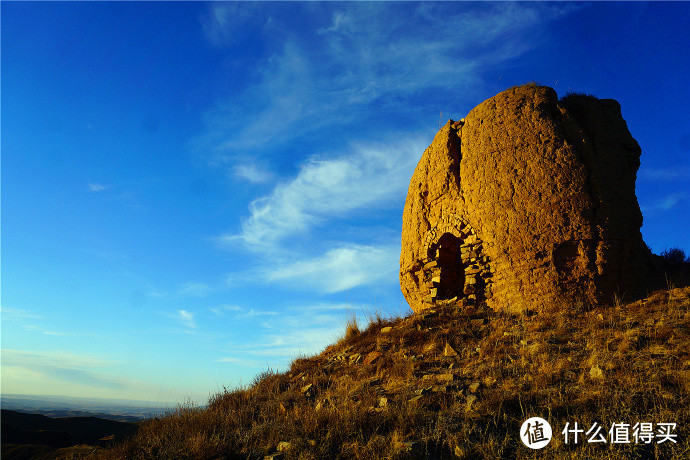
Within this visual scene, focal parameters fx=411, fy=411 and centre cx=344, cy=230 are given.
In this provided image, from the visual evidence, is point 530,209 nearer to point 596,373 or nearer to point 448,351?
point 448,351

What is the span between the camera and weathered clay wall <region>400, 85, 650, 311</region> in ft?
26.2

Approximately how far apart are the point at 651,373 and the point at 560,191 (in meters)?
3.91

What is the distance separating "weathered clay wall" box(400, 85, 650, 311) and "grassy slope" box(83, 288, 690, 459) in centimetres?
72

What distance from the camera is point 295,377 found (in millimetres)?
8656

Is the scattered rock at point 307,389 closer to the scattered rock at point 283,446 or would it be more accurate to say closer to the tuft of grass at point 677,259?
the scattered rock at point 283,446

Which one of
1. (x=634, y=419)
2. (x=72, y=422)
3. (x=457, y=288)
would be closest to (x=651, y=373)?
(x=634, y=419)

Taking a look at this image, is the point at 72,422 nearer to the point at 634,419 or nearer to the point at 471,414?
the point at 471,414

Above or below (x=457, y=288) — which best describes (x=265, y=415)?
below

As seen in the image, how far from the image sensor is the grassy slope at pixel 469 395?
4.43 m

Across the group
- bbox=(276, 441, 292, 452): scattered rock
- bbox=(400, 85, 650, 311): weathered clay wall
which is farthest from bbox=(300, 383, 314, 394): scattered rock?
bbox=(400, 85, 650, 311): weathered clay wall

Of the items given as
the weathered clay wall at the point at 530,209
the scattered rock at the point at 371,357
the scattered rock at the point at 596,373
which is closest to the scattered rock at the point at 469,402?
the scattered rock at the point at 596,373

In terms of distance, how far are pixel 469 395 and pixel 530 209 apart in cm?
452

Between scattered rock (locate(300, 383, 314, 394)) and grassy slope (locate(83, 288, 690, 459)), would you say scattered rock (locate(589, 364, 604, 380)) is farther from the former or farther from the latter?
scattered rock (locate(300, 383, 314, 394))

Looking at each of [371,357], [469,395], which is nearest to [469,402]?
[469,395]
